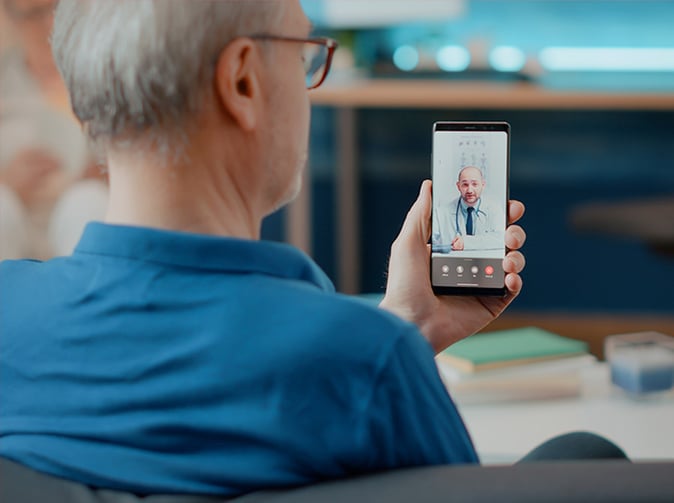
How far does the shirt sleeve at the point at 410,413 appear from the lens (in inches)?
27.3

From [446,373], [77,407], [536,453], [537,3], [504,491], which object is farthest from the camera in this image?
[537,3]

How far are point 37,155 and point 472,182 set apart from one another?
7.55 ft

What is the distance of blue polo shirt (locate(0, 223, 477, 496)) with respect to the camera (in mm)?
693

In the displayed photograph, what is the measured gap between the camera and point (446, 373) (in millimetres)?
1318

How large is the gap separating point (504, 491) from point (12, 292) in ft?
1.50

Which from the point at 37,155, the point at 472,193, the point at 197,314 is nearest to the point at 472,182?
the point at 472,193

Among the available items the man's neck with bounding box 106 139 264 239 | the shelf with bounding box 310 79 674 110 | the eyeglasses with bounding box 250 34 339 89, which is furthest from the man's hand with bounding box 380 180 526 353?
the shelf with bounding box 310 79 674 110

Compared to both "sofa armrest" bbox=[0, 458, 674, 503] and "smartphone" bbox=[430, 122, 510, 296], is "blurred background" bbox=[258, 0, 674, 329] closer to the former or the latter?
"smartphone" bbox=[430, 122, 510, 296]

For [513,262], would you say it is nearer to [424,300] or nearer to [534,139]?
[424,300]

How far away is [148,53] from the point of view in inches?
30.5

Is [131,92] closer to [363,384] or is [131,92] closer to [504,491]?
[363,384]

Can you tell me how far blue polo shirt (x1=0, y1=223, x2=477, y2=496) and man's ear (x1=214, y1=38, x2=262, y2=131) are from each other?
12 cm

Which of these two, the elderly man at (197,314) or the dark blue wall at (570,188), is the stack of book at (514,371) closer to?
the elderly man at (197,314)

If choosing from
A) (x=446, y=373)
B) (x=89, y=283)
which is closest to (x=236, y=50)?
(x=89, y=283)
